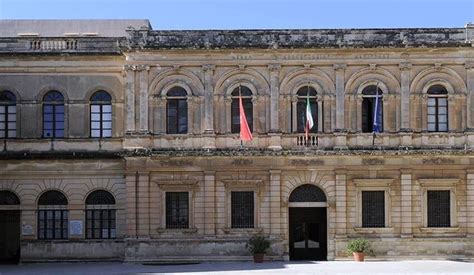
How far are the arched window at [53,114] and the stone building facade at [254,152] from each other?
27cm

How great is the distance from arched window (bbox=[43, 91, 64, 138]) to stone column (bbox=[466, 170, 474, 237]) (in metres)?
18.2

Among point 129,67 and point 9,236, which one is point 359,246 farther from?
point 9,236

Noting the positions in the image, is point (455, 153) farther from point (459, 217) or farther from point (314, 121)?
point (314, 121)

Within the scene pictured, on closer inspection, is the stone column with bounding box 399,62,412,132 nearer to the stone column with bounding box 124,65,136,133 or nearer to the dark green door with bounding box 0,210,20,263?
the stone column with bounding box 124,65,136,133

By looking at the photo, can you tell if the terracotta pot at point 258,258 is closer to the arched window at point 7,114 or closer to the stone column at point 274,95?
the stone column at point 274,95

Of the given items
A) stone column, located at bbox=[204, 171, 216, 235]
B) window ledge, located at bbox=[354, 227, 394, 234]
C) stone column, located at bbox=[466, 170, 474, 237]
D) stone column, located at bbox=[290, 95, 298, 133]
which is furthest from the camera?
stone column, located at bbox=[290, 95, 298, 133]

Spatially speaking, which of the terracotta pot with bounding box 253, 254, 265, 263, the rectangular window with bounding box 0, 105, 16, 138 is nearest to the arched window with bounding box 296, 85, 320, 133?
the terracotta pot with bounding box 253, 254, 265, 263

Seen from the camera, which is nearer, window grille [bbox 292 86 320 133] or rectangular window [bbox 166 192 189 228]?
rectangular window [bbox 166 192 189 228]

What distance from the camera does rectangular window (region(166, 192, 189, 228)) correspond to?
116ft

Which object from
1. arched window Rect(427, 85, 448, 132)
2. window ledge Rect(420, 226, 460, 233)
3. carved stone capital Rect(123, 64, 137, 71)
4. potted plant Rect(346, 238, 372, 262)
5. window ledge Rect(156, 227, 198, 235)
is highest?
carved stone capital Rect(123, 64, 137, 71)

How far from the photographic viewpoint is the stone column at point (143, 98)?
3525 cm

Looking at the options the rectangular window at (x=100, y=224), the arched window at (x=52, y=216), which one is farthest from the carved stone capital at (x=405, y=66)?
the arched window at (x=52, y=216)

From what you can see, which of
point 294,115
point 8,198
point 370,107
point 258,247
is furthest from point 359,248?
point 8,198

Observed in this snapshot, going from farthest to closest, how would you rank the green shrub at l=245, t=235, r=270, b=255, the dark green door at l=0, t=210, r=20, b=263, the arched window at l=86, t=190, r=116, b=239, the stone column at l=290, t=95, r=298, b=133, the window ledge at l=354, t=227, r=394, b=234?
the dark green door at l=0, t=210, r=20, b=263
the arched window at l=86, t=190, r=116, b=239
the stone column at l=290, t=95, r=298, b=133
the window ledge at l=354, t=227, r=394, b=234
the green shrub at l=245, t=235, r=270, b=255
